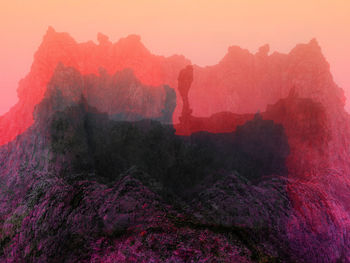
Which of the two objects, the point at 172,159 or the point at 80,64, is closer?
the point at 172,159

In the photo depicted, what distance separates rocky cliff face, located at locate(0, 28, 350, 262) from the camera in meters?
5.32

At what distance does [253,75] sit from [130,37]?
23.6ft

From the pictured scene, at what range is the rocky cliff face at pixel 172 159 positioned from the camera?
5.32 meters

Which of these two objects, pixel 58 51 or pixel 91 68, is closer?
pixel 58 51

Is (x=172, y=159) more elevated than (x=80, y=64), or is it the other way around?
(x=80, y=64)

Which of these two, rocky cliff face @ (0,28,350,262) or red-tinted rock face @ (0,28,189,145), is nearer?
rocky cliff face @ (0,28,350,262)

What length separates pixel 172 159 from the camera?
7477 mm

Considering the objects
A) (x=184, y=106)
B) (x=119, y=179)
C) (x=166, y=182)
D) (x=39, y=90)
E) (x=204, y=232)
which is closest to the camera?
(x=204, y=232)

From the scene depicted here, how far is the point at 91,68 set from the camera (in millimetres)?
8555

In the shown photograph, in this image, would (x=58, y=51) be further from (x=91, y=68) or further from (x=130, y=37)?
(x=130, y=37)

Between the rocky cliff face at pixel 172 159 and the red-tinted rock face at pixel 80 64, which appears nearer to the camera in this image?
the rocky cliff face at pixel 172 159

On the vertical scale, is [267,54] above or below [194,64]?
above

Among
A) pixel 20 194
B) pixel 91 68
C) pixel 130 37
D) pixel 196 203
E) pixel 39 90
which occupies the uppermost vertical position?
pixel 130 37

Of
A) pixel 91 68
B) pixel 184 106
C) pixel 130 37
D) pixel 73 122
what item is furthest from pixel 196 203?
pixel 130 37
